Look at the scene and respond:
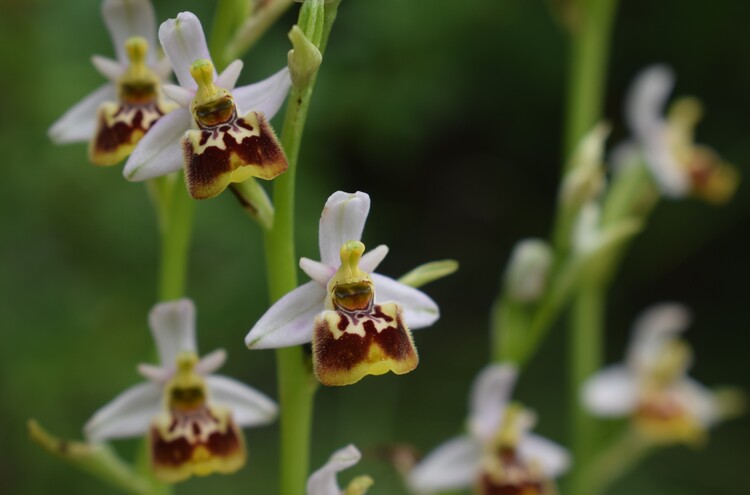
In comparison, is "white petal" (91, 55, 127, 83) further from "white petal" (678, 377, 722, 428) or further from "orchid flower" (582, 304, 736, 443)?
"white petal" (678, 377, 722, 428)

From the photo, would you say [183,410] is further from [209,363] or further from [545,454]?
[545,454]

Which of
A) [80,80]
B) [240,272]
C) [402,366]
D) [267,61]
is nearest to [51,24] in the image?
[80,80]

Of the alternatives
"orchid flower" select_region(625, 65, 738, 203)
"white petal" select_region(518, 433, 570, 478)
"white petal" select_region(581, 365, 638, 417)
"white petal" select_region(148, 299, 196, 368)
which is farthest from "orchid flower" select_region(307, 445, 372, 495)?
"orchid flower" select_region(625, 65, 738, 203)

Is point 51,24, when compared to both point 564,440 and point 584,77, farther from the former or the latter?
point 564,440

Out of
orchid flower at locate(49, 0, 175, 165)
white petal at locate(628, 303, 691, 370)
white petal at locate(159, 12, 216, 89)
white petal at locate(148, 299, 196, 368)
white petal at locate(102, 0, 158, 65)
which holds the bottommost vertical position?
white petal at locate(148, 299, 196, 368)

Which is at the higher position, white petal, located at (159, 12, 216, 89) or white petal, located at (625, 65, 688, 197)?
white petal, located at (625, 65, 688, 197)

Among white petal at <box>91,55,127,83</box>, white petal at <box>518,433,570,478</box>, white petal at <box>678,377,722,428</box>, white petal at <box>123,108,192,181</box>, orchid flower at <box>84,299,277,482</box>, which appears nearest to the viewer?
white petal at <box>123,108,192,181</box>

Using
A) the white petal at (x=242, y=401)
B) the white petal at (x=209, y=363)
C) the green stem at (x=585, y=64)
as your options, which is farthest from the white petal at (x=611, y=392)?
the white petal at (x=209, y=363)
